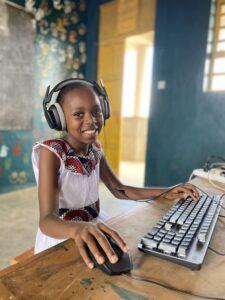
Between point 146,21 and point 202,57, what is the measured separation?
3.42 ft

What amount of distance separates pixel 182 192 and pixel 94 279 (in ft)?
1.98

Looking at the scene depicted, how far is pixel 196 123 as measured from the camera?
9.43ft

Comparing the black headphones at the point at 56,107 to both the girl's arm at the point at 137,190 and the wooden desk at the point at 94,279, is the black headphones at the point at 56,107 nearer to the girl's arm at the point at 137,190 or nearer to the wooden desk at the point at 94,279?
the girl's arm at the point at 137,190

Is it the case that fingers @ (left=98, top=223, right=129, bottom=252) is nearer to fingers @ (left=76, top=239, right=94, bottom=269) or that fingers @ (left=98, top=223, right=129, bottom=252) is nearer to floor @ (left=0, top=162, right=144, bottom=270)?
fingers @ (left=76, top=239, right=94, bottom=269)

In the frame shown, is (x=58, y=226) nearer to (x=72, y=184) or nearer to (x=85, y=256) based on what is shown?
(x=85, y=256)

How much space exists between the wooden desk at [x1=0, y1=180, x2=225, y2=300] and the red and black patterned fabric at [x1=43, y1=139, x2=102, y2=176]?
13.6 inches

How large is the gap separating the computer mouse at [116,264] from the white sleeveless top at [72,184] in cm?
36

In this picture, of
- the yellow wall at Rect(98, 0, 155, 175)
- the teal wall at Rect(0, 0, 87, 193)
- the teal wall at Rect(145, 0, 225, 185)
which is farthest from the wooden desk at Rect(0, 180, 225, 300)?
the yellow wall at Rect(98, 0, 155, 175)

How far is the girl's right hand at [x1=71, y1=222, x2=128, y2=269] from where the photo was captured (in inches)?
19.4

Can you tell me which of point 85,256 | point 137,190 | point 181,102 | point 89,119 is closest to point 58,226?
point 85,256

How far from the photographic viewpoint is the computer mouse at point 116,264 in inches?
19.1

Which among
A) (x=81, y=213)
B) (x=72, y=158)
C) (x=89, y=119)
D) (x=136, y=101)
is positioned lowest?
(x=81, y=213)

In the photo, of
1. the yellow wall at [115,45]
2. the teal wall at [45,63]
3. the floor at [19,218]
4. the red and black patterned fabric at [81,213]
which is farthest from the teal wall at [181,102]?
the red and black patterned fabric at [81,213]

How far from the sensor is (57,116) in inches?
35.9
